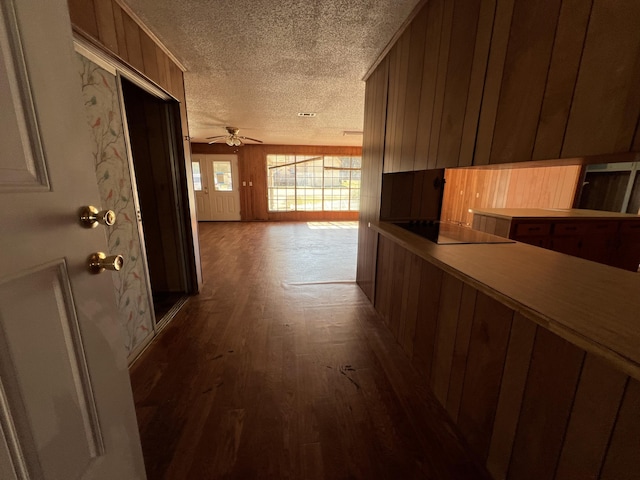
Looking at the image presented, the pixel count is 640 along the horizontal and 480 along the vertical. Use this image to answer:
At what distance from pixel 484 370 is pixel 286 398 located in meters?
1.04

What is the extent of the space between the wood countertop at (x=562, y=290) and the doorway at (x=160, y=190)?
2242mm

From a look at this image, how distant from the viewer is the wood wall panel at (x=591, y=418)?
68cm

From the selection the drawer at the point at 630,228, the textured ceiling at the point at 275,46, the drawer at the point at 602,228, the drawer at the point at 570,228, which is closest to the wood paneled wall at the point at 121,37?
the textured ceiling at the point at 275,46

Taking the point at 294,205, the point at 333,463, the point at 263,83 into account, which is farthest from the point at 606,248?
the point at 294,205

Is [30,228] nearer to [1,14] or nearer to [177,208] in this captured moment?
[1,14]

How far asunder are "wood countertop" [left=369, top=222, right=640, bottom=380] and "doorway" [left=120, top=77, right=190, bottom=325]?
2.24m

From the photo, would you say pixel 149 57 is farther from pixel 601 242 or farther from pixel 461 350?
pixel 601 242

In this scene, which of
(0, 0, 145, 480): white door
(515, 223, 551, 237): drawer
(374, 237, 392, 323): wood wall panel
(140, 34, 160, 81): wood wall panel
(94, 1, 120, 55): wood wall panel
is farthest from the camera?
(515, 223, 551, 237): drawer

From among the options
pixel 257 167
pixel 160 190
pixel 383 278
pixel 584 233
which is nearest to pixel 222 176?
pixel 257 167

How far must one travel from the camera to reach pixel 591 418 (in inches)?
28.5

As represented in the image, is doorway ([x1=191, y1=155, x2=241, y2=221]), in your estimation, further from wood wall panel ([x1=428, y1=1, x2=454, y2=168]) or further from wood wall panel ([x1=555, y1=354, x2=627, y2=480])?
wood wall panel ([x1=555, y1=354, x2=627, y2=480])

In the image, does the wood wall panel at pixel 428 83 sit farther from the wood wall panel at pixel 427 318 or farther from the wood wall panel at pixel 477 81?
Result: the wood wall panel at pixel 427 318

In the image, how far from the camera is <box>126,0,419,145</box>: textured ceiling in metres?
1.59

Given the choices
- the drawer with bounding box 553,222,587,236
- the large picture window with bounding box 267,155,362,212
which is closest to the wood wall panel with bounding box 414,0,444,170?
the drawer with bounding box 553,222,587,236
